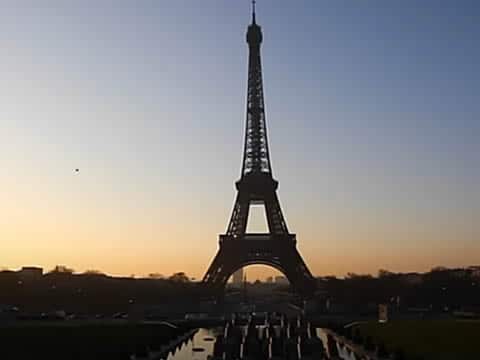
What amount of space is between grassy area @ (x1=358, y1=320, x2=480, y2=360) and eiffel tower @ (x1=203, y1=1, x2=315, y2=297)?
1968cm

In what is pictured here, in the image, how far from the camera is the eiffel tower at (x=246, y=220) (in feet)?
185

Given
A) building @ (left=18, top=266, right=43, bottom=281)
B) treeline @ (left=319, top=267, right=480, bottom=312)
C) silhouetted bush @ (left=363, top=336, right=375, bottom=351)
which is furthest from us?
building @ (left=18, top=266, right=43, bottom=281)

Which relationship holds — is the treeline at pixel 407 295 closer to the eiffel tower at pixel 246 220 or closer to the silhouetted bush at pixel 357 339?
the eiffel tower at pixel 246 220

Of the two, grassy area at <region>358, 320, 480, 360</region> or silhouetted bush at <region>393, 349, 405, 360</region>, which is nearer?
silhouetted bush at <region>393, 349, 405, 360</region>

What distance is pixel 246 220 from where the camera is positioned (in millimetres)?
57969

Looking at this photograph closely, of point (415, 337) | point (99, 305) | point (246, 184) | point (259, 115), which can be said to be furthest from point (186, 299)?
point (415, 337)

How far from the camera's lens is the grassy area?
25594mm

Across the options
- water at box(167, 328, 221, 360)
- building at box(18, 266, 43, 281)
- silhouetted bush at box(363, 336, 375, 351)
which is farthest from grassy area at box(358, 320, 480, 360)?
building at box(18, 266, 43, 281)

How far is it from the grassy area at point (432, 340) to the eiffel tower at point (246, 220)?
19.7 meters

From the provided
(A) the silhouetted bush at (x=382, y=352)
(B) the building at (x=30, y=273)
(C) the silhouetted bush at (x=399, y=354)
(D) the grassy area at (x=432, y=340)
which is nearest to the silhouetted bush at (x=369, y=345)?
(D) the grassy area at (x=432, y=340)

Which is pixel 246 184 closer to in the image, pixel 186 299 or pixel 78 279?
pixel 186 299

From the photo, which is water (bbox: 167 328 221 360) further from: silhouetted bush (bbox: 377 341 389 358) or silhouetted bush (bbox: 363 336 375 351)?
silhouetted bush (bbox: 377 341 389 358)

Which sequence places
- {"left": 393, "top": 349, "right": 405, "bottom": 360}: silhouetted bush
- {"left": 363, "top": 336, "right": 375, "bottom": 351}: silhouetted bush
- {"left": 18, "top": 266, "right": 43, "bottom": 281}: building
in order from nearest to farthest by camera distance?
{"left": 393, "top": 349, "right": 405, "bottom": 360}: silhouetted bush, {"left": 363, "top": 336, "right": 375, "bottom": 351}: silhouetted bush, {"left": 18, "top": 266, "right": 43, "bottom": 281}: building

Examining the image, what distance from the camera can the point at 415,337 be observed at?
3120cm
